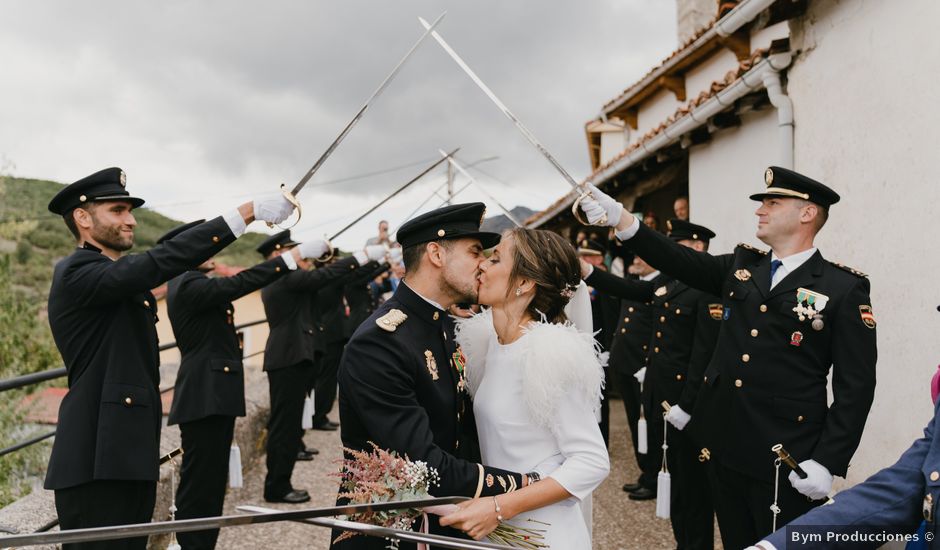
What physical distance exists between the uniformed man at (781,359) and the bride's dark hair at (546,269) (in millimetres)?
662

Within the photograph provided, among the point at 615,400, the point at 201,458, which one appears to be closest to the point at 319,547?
the point at 201,458

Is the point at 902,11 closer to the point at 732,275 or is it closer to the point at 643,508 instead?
the point at 732,275

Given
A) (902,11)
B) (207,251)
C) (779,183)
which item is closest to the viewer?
(207,251)

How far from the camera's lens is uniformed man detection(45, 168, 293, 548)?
8.69 feet

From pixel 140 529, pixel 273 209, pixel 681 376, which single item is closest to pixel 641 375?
pixel 681 376

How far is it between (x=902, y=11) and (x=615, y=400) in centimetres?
727

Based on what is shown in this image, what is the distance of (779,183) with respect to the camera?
307cm

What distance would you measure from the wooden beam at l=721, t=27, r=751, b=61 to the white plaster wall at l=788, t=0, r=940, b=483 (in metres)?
1.94

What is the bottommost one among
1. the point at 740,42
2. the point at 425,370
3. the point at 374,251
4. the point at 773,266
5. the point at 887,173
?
the point at 425,370

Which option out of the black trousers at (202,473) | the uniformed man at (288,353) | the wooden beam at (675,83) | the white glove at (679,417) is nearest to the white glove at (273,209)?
the black trousers at (202,473)

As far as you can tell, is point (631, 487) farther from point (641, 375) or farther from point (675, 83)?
point (675, 83)

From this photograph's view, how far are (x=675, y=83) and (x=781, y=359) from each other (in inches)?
342

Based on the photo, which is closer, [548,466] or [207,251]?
[548,466]

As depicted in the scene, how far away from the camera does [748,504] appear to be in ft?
9.93
